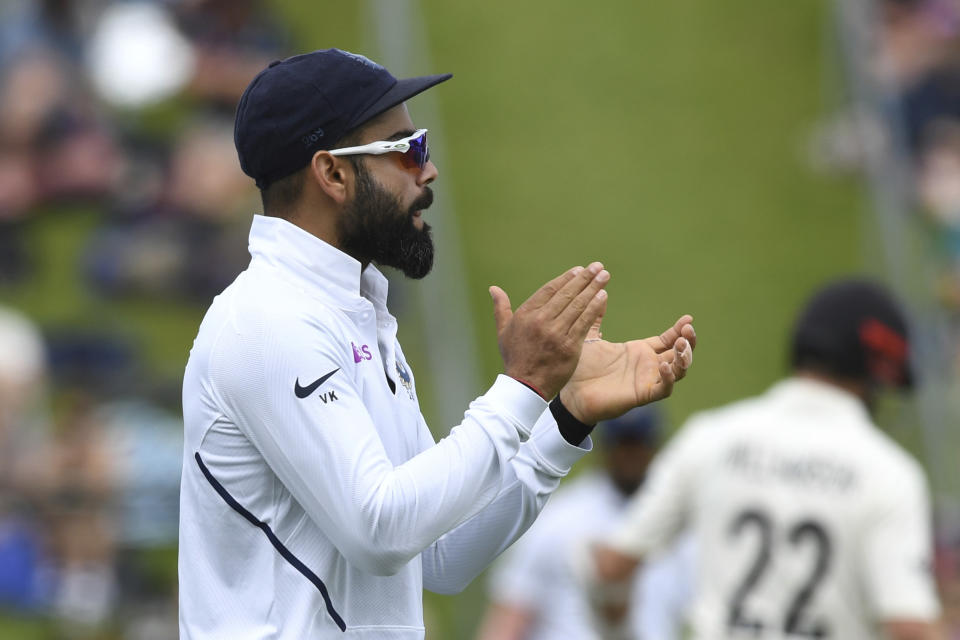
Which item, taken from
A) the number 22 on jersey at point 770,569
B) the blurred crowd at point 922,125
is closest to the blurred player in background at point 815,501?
the number 22 on jersey at point 770,569

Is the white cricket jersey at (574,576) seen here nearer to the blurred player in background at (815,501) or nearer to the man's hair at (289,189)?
the blurred player in background at (815,501)

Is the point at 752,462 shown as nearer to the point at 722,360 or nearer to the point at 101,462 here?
the point at 101,462

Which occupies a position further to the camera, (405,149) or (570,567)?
(570,567)

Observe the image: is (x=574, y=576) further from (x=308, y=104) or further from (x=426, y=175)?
(x=308, y=104)

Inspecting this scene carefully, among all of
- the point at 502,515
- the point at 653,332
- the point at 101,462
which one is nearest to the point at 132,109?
the point at 101,462

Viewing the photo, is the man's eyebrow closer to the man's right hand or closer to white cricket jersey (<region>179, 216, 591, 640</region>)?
white cricket jersey (<region>179, 216, 591, 640</region>)

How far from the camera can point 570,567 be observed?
6.80 meters

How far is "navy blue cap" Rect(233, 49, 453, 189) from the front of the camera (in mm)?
2877

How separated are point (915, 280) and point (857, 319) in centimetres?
471

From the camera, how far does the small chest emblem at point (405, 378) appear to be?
3.11 m

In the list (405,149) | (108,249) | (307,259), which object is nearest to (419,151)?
(405,149)

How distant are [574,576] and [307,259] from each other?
4061 mm

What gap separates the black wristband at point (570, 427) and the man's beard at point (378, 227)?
16.7 inches

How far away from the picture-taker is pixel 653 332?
10672 millimetres
